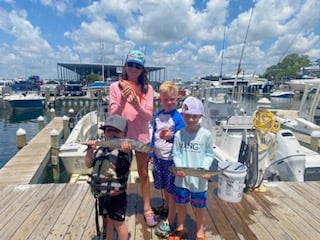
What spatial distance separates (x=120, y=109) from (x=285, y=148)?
11.3ft

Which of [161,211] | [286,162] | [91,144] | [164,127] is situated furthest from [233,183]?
[91,144]

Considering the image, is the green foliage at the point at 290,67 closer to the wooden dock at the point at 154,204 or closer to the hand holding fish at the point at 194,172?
the wooden dock at the point at 154,204

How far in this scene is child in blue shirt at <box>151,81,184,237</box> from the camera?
243cm

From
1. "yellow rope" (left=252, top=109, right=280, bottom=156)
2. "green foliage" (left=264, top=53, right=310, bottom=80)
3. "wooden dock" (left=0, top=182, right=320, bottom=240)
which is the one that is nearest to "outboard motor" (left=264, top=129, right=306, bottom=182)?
"wooden dock" (left=0, top=182, right=320, bottom=240)

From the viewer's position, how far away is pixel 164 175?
2.54 meters

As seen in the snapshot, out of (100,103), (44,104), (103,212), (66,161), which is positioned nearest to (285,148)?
(103,212)

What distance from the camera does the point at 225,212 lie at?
2959mm

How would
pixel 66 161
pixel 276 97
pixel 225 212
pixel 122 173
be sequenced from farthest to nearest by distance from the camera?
1. pixel 276 97
2. pixel 66 161
3. pixel 225 212
4. pixel 122 173

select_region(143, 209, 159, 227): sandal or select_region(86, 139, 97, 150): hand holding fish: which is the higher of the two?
select_region(86, 139, 97, 150): hand holding fish

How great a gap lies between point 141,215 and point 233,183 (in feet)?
4.00

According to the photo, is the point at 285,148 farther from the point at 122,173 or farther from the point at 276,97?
the point at 276,97

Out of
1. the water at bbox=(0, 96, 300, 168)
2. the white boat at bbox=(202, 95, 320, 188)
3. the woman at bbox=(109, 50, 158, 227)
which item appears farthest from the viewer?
the water at bbox=(0, 96, 300, 168)

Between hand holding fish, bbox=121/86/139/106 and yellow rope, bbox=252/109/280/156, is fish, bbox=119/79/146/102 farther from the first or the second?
yellow rope, bbox=252/109/280/156

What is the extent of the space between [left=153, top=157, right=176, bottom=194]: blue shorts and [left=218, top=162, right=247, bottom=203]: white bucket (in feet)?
3.11
